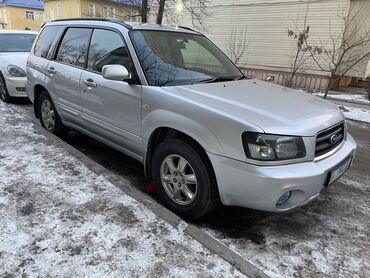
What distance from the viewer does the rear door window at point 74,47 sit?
4109 mm

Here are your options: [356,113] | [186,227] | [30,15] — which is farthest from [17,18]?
[186,227]

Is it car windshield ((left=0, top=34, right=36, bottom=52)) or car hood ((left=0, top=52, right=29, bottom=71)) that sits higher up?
car windshield ((left=0, top=34, right=36, bottom=52))

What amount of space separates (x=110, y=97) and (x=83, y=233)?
1567mm

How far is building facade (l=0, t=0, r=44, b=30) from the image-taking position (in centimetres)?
5334

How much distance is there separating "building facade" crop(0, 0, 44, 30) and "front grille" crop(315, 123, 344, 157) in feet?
193

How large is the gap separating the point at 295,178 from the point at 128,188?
1641mm

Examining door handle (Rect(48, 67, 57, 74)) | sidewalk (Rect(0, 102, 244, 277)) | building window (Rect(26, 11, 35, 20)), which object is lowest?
sidewalk (Rect(0, 102, 244, 277))

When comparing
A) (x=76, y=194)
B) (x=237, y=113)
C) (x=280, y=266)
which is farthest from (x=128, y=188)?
(x=280, y=266)

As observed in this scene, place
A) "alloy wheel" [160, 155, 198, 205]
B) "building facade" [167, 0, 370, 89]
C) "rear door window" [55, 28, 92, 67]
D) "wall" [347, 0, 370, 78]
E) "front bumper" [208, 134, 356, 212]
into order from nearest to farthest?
"front bumper" [208, 134, 356, 212] < "alloy wheel" [160, 155, 198, 205] < "rear door window" [55, 28, 92, 67] < "wall" [347, 0, 370, 78] < "building facade" [167, 0, 370, 89]

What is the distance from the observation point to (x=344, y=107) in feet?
29.1

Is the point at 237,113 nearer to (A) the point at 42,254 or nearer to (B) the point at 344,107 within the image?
(A) the point at 42,254

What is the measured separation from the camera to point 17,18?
54156 millimetres

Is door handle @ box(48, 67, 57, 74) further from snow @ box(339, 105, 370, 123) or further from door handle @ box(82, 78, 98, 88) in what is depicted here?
snow @ box(339, 105, 370, 123)

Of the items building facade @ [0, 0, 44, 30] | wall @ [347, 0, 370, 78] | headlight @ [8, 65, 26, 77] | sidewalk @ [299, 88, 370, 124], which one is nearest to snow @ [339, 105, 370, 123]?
sidewalk @ [299, 88, 370, 124]
